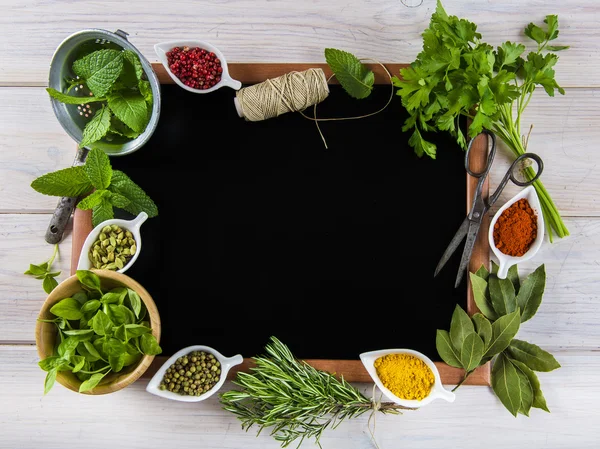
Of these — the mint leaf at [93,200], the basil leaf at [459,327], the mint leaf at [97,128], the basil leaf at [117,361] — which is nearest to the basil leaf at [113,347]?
the basil leaf at [117,361]

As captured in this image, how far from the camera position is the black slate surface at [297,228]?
1025mm

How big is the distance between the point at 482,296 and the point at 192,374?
0.55 metres

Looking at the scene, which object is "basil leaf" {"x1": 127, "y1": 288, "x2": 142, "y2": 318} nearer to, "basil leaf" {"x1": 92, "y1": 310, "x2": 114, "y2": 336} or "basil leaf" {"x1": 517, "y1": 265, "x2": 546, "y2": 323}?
"basil leaf" {"x1": 92, "y1": 310, "x2": 114, "y2": 336}

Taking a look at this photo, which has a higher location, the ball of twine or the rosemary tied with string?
the ball of twine

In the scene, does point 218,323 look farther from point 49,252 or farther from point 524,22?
point 524,22

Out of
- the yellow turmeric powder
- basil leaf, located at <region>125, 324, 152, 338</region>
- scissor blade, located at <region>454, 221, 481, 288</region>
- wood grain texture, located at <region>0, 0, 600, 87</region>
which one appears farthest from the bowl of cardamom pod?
scissor blade, located at <region>454, 221, 481, 288</region>

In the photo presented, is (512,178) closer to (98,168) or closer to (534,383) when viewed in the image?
(534,383)

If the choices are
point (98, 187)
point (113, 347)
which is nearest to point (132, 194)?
point (98, 187)

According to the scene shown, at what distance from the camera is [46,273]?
1047 mm

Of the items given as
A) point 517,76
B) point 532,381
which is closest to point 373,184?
point 517,76

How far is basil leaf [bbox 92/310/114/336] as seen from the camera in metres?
0.87

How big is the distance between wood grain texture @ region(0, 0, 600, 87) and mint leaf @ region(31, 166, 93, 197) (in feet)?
0.99

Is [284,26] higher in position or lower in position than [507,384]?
higher

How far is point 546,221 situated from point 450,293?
10.2 inches
